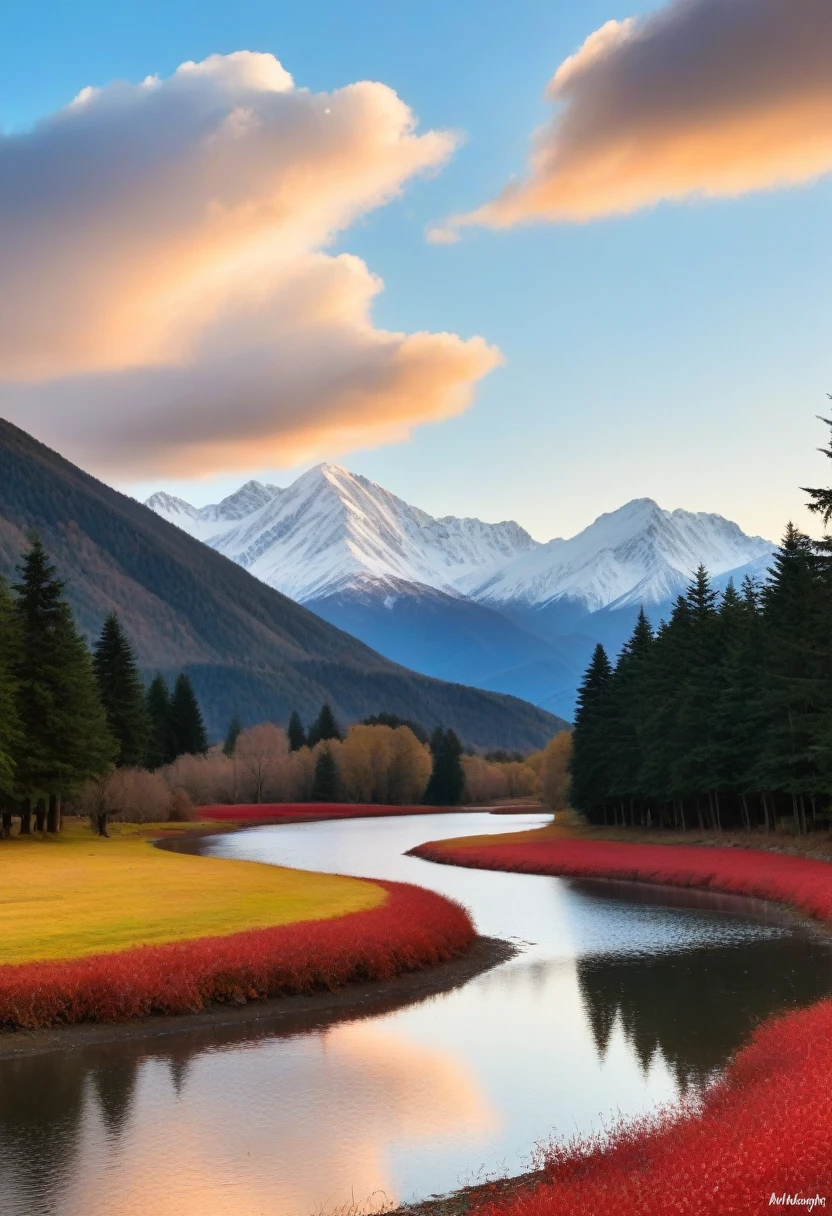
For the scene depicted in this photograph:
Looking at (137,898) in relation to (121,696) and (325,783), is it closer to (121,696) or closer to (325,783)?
(121,696)

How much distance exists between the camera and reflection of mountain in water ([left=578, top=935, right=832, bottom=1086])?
26047 mm

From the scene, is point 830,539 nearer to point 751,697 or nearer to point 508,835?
point 751,697

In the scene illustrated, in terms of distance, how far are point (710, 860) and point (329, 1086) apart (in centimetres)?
4905

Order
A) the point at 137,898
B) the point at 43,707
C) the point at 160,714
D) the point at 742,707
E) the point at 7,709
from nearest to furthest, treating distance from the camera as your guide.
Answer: the point at 137,898, the point at 7,709, the point at 742,707, the point at 43,707, the point at 160,714

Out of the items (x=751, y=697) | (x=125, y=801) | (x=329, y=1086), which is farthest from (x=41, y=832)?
(x=329, y=1086)

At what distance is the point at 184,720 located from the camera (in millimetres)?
166750

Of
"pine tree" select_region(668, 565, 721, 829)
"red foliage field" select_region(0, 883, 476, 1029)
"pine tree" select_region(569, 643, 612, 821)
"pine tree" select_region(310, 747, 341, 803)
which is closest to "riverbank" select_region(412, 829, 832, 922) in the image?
"pine tree" select_region(668, 565, 721, 829)

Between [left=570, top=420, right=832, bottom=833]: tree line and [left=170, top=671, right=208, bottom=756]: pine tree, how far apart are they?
71.6 meters

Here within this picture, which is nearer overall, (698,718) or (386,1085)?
(386,1085)

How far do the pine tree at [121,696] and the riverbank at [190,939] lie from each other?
4908 cm

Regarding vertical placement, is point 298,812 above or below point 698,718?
below

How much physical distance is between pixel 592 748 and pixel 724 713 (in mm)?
30845

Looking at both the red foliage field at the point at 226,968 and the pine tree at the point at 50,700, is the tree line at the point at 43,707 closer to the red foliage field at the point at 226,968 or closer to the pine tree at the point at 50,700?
the pine tree at the point at 50,700

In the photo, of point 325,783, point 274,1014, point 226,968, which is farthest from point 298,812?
point 274,1014
